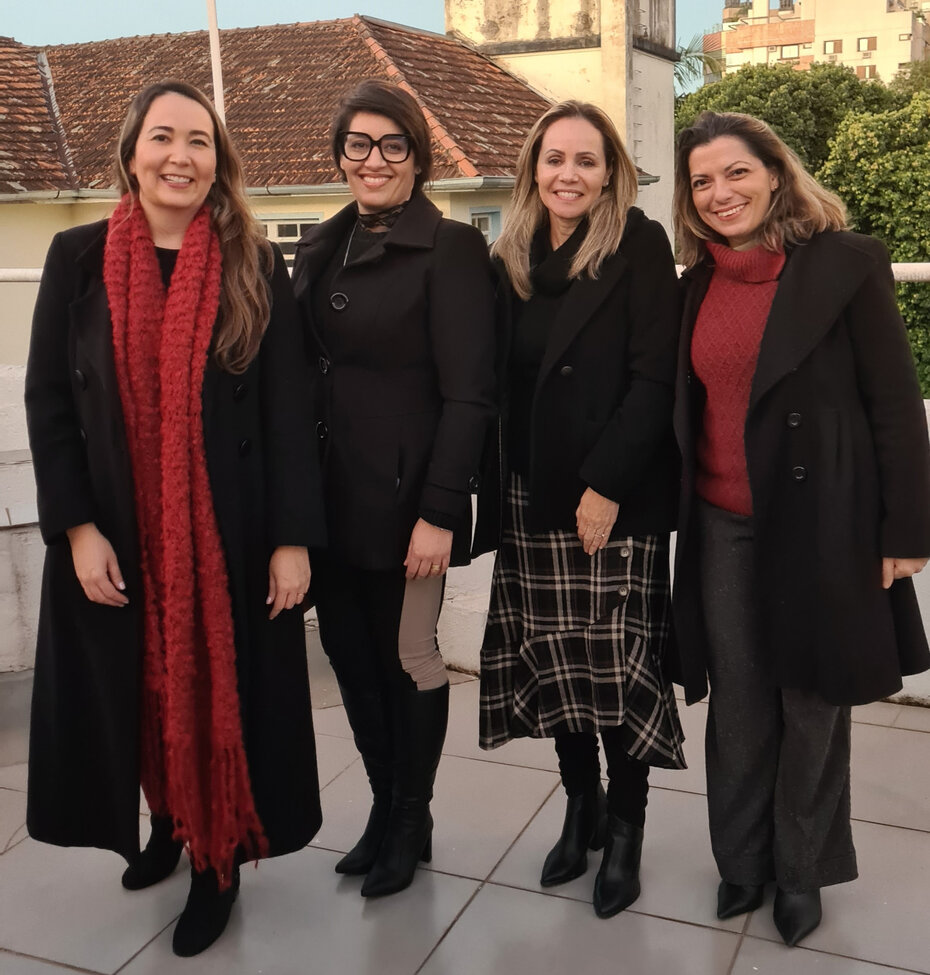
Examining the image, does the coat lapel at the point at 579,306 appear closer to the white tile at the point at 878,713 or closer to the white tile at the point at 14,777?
the white tile at the point at 878,713

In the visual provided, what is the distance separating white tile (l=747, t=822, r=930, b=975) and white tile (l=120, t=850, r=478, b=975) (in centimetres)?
74

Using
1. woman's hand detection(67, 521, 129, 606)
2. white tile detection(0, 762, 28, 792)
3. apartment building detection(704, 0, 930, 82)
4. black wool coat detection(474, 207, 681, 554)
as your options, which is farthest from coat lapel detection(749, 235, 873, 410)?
apartment building detection(704, 0, 930, 82)

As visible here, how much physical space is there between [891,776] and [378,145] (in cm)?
230

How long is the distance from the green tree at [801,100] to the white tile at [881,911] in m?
31.1

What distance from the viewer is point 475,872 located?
290 cm

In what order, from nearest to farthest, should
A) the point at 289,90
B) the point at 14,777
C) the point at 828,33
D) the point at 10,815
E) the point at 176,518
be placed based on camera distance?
the point at 176,518
the point at 10,815
the point at 14,777
the point at 289,90
the point at 828,33

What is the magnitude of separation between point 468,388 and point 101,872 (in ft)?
5.23

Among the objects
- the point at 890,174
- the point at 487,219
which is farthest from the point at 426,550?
the point at 890,174

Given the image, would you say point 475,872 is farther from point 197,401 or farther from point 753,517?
point 197,401

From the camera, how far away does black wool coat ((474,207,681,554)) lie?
8.20 ft

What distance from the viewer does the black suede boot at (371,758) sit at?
Answer: 9.38ft

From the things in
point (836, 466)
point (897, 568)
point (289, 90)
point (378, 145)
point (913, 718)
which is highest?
point (289, 90)

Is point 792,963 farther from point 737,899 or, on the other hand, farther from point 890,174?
point 890,174

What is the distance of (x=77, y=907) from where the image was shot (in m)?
2.79
